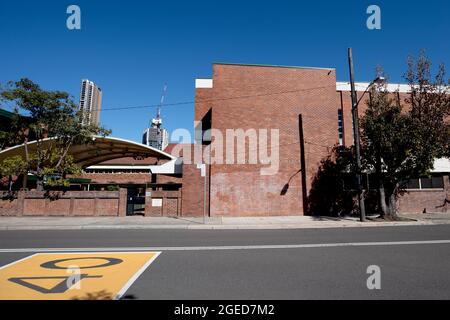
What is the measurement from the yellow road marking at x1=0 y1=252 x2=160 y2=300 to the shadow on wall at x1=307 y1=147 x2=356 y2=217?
48.9 ft

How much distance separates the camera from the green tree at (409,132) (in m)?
14.6

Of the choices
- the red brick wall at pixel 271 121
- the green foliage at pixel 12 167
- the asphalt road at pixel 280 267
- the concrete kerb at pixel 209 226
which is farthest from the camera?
the red brick wall at pixel 271 121

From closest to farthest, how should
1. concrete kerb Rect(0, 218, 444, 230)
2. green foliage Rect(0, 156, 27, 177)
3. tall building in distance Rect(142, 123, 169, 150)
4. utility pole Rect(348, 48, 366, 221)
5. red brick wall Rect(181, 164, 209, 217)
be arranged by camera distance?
concrete kerb Rect(0, 218, 444, 230) < utility pole Rect(348, 48, 366, 221) < green foliage Rect(0, 156, 27, 177) < red brick wall Rect(181, 164, 209, 217) < tall building in distance Rect(142, 123, 169, 150)

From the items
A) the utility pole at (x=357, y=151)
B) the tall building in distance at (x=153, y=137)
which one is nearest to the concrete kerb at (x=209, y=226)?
the utility pole at (x=357, y=151)

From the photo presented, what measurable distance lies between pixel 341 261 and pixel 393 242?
4.02 m

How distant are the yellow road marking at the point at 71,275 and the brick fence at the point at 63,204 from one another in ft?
38.3

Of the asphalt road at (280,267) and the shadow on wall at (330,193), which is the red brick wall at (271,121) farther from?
the asphalt road at (280,267)

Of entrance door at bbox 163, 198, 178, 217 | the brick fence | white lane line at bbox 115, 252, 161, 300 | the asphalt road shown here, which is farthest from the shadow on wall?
white lane line at bbox 115, 252, 161, 300

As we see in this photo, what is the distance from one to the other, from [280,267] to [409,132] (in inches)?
522

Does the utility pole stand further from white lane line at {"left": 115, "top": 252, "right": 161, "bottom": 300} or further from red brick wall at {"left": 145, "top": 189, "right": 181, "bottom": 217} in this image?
white lane line at {"left": 115, "top": 252, "right": 161, "bottom": 300}

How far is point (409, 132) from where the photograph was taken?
14.7m

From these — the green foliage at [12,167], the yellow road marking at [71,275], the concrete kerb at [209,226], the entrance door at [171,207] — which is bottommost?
the concrete kerb at [209,226]

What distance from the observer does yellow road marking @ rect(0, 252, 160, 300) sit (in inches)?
177

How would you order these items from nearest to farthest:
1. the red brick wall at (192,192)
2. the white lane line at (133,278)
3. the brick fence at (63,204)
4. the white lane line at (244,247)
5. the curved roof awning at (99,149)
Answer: the white lane line at (133,278)
the white lane line at (244,247)
the brick fence at (63,204)
the red brick wall at (192,192)
the curved roof awning at (99,149)
